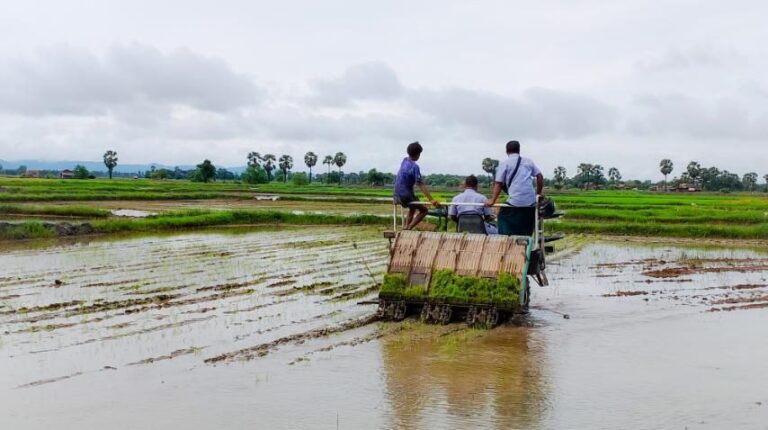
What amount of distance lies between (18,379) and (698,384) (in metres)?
5.72

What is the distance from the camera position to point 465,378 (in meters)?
6.50

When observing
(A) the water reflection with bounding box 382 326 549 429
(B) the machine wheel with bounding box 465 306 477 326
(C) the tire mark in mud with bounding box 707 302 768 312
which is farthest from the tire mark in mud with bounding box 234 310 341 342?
(C) the tire mark in mud with bounding box 707 302 768 312

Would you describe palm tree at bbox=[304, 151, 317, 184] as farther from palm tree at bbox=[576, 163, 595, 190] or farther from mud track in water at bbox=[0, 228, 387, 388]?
mud track in water at bbox=[0, 228, 387, 388]

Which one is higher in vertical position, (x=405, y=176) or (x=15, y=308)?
(x=405, y=176)

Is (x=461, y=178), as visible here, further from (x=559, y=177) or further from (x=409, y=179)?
(x=409, y=179)

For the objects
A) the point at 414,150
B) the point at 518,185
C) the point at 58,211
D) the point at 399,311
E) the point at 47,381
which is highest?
the point at 414,150

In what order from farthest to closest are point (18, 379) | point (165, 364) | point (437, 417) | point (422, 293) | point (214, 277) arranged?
point (214, 277)
point (422, 293)
point (165, 364)
point (18, 379)
point (437, 417)

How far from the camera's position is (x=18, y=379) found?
247 inches

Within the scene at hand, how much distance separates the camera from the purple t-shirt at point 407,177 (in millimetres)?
9250

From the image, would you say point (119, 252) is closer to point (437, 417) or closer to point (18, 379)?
point (18, 379)

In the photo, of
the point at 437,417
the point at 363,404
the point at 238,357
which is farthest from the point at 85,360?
the point at 437,417

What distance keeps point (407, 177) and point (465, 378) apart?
3.36 metres

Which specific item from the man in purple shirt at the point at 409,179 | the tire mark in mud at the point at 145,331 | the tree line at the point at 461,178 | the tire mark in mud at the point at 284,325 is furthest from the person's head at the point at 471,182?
the tree line at the point at 461,178

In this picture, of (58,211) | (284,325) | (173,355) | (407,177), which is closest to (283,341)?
(284,325)
